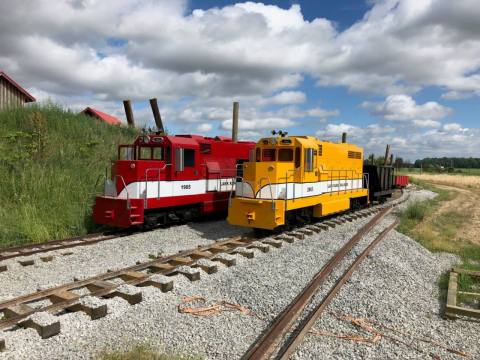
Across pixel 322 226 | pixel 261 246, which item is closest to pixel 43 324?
pixel 261 246

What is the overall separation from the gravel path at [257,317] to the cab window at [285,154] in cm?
378

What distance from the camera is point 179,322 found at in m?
5.14

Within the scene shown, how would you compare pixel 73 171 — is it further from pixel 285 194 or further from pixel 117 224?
pixel 285 194

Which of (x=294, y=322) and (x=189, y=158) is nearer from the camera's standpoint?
(x=294, y=322)

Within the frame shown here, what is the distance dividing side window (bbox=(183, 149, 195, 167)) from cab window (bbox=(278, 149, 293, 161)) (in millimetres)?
2911

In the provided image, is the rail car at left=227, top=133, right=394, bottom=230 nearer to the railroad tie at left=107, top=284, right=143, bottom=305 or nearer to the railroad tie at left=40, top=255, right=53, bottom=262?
the railroad tie at left=40, top=255, right=53, bottom=262

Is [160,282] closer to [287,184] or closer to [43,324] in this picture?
[43,324]

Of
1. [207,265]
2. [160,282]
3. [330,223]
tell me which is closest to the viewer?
[160,282]

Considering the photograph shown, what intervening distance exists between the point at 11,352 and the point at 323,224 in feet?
32.2

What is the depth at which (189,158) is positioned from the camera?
12.4m

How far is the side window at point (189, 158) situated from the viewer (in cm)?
1220

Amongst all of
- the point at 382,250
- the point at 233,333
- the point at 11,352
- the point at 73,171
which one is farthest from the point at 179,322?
the point at 73,171

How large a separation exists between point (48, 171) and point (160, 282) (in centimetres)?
852

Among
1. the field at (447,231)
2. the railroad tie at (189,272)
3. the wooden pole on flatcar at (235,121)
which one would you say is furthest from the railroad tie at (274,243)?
the wooden pole on flatcar at (235,121)
